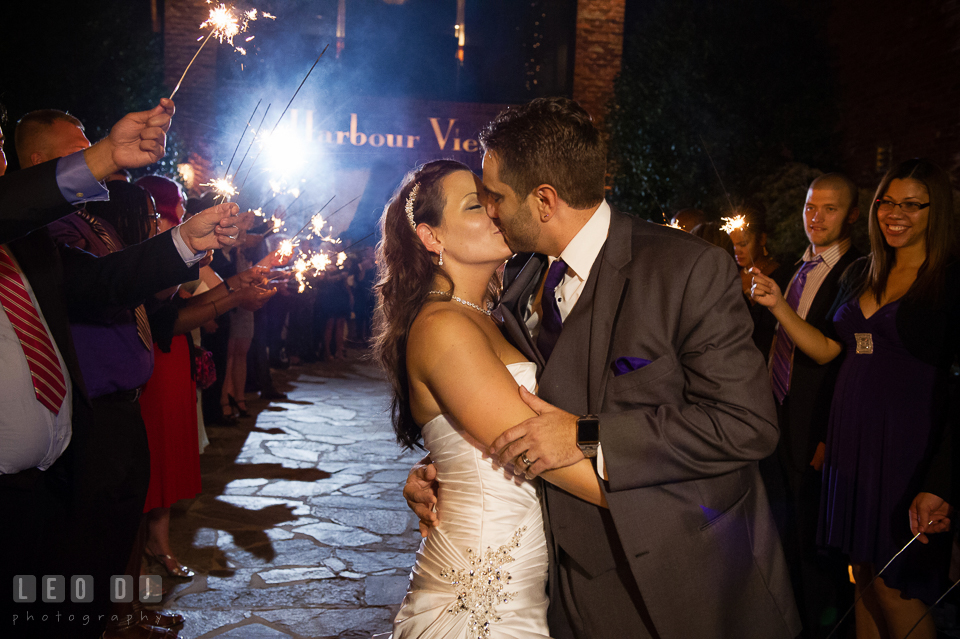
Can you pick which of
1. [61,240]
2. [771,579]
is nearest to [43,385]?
[61,240]

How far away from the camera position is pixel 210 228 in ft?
7.45

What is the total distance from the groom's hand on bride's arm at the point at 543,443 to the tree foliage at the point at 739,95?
25.4ft

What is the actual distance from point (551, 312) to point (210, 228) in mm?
1206

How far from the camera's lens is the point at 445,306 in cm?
218

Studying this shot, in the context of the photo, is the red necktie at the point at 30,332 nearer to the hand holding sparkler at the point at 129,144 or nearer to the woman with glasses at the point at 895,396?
the hand holding sparkler at the point at 129,144

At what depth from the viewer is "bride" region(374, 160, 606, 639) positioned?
1.88 metres

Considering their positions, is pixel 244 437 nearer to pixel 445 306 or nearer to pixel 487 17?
pixel 445 306

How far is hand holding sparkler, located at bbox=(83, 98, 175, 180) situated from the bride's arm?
0.92 meters

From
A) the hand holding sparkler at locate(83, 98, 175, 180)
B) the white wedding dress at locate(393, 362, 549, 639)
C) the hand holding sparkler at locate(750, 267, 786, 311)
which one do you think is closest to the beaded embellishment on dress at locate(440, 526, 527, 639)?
the white wedding dress at locate(393, 362, 549, 639)

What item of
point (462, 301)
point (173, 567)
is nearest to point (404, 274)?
point (462, 301)

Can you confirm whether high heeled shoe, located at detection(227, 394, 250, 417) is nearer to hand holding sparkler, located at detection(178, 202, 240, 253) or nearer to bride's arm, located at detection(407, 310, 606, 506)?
hand holding sparkler, located at detection(178, 202, 240, 253)

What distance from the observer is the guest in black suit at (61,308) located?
1847 millimetres

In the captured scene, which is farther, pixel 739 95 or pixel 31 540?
pixel 739 95

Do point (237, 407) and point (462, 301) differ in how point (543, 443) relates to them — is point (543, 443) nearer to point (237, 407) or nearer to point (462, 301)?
point (462, 301)
